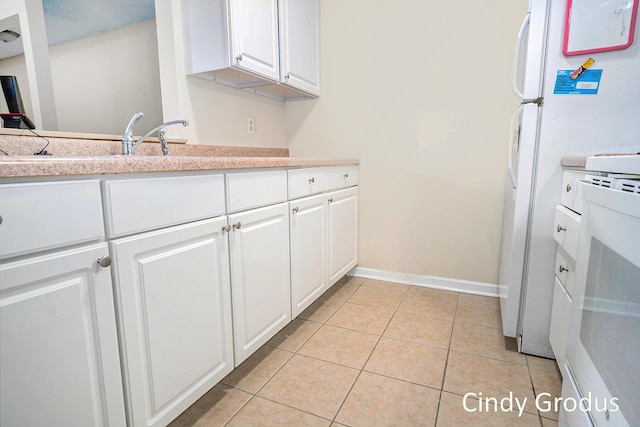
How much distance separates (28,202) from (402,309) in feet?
6.11

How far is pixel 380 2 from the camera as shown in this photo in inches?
89.5

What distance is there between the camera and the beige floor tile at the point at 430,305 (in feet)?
6.53

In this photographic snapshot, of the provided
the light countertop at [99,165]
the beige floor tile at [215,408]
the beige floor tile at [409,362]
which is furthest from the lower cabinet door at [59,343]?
the beige floor tile at [409,362]

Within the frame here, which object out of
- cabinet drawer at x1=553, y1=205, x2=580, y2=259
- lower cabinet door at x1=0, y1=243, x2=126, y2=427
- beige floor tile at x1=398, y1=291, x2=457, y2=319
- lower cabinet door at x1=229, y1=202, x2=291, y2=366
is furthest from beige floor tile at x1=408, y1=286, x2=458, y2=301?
lower cabinet door at x1=0, y1=243, x2=126, y2=427

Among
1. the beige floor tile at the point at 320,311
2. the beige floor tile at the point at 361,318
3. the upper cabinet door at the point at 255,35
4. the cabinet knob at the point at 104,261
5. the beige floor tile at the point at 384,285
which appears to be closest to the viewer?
the cabinet knob at the point at 104,261

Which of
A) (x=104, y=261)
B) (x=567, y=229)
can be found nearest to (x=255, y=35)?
(x=104, y=261)

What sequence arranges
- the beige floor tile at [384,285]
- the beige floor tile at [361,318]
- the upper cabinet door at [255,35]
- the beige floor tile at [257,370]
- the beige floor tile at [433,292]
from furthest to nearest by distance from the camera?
the beige floor tile at [384,285], the beige floor tile at [433,292], the beige floor tile at [361,318], the upper cabinet door at [255,35], the beige floor tile at [257,370]

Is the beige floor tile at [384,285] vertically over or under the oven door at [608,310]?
under

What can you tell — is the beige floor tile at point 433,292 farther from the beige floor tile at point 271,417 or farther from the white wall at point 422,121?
the beige floor tile at point 271,417

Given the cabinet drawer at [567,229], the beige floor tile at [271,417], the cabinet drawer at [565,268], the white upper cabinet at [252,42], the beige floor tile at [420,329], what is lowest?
the beige floor tile at [420,329]

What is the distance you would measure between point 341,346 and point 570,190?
1.20 metres

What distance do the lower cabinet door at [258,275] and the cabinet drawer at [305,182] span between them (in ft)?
0.38

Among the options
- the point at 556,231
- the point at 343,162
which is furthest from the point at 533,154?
the point at 343,162

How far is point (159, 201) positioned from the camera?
94 centimetres
